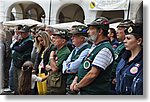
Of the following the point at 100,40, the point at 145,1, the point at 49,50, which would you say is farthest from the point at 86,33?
the point at 145,1

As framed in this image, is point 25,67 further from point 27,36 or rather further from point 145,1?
point 145,1

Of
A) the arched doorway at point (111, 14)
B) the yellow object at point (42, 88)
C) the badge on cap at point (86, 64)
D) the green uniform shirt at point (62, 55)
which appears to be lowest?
the yellow object at point (42, 88)

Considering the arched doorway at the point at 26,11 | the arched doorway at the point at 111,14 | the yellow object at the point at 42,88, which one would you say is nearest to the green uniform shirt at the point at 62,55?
the yellow object at the point at 42,88

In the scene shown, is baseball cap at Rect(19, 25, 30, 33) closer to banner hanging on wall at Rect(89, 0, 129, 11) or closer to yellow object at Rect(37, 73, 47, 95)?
yellow object at Rect(37, 73, 47, 95)

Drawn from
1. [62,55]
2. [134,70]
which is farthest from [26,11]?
[134,70]

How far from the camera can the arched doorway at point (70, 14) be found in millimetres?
4000

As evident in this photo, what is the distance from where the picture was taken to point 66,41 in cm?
409

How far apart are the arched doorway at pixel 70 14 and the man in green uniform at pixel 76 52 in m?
0.10

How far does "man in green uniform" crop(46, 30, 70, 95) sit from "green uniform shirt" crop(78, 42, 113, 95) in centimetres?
19

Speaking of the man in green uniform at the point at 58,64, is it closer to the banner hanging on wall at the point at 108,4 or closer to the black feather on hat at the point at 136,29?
the banner hanging on wall at the point at 108,4

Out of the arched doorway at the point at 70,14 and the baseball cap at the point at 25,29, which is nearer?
the arched doorway at the point at 70,14

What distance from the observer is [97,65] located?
4.00 metres

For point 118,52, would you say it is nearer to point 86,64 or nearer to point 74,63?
point 86,64

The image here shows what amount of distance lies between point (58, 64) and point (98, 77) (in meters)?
0.43
